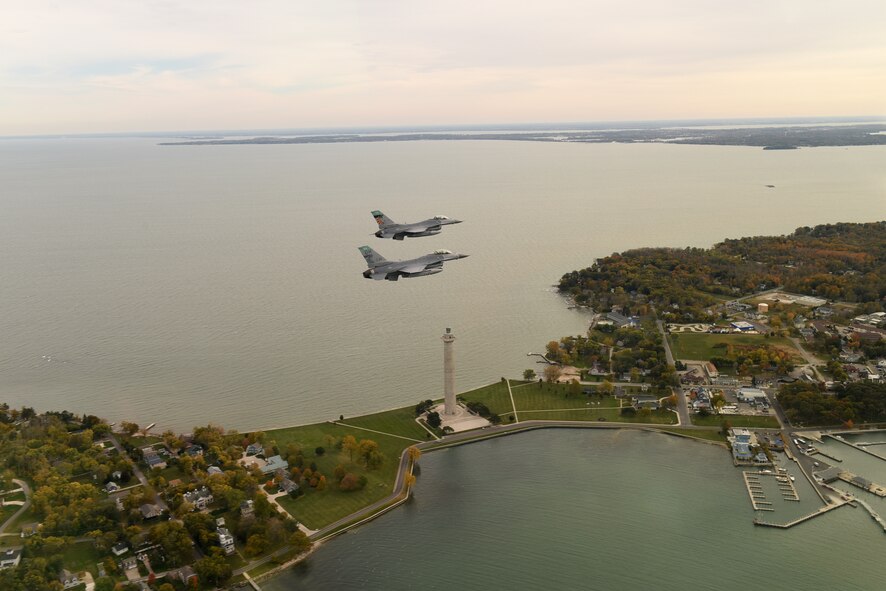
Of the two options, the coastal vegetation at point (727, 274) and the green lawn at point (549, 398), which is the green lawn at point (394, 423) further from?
the coastal vegetation at point (727, 274)

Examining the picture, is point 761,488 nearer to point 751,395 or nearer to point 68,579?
point 751,395

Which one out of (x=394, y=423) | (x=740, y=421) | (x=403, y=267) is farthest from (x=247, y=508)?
(x=740, y=421)

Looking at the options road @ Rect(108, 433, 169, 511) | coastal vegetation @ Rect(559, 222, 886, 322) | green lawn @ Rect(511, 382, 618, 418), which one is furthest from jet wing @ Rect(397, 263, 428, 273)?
coastal vegetation @ Rect(559, 222, 886, 322)

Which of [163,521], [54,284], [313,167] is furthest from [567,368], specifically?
[313,167]

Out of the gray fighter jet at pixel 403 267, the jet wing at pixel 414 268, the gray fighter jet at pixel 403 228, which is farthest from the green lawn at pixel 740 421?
the gray fighter jet at pixel 403 228

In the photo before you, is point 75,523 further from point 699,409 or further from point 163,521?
point 699,409
